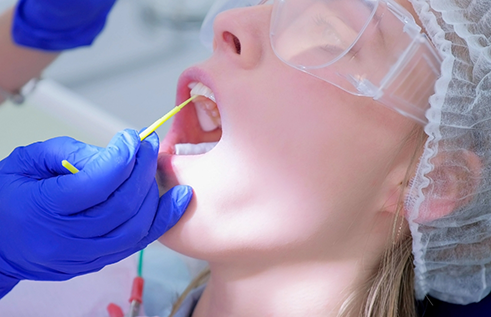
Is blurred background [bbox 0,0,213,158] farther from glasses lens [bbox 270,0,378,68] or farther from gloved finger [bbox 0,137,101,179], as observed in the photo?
glasses lens [bbox 270,0,378,68]

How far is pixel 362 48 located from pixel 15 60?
3.59 ft

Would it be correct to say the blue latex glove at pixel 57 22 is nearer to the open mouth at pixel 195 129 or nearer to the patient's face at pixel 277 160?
the open mouth at pixel 195 129

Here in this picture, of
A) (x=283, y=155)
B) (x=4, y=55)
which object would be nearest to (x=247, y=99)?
(x=283, y=155)

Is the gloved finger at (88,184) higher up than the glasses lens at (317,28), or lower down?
lower down

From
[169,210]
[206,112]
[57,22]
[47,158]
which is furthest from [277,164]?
[57,22]

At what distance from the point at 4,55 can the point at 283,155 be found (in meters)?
1.01

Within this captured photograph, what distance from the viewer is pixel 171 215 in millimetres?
1078

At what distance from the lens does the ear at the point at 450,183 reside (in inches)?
41.0

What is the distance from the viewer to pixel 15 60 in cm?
158

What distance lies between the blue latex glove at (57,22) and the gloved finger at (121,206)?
62cm

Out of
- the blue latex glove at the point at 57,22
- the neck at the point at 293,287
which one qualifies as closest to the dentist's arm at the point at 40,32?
the blue latex glove at the point at 57,22

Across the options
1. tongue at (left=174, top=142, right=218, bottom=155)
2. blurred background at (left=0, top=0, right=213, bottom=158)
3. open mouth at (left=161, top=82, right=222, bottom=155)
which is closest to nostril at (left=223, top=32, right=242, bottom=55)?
open mouth at (left=161, top=82, right=222, bottom=155)

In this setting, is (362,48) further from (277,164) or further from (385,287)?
(385,287)

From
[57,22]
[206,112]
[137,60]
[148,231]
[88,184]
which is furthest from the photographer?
[137,60]
